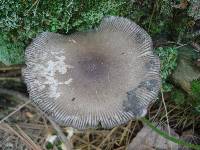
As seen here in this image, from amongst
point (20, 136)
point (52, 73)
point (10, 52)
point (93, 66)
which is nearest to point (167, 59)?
point (93, 66)

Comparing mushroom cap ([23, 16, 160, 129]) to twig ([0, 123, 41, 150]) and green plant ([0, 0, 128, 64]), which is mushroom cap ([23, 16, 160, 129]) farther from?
twig ([0, 123, 41, 150])

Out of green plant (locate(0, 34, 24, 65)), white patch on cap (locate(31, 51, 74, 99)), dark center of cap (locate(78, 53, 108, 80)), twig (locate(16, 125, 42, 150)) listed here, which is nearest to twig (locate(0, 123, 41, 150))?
twig (locate(16, 125, 42, 150))

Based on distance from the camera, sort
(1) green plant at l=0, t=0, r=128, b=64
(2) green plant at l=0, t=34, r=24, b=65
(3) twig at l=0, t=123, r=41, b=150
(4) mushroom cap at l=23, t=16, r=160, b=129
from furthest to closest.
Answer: (3) twig at l=0, t=123, r=41, b=150, (2) green plant at l=0, t=34, r=24, b=65, (1) green plant at l=0, t=0, r=128, b=64, (4) mushroom cap at l=23, t=16, r=160, b=129

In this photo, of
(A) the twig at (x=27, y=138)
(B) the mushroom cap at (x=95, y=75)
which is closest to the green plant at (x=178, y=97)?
(B) the mushroom cap at (x=95, y=75)

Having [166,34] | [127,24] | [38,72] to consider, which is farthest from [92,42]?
[166,34]

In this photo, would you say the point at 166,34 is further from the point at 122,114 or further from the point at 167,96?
the point at 122,114
